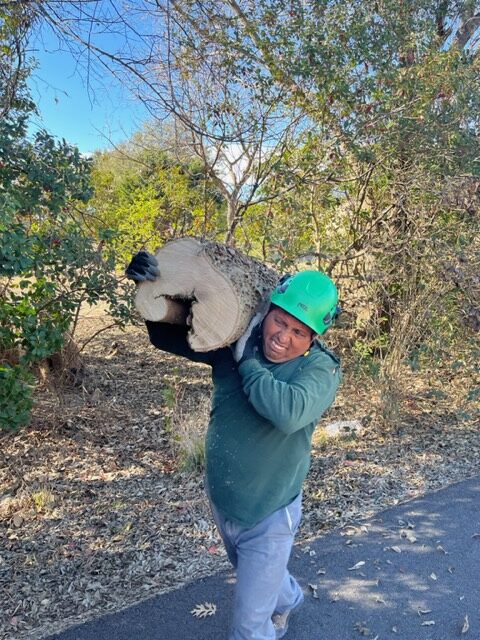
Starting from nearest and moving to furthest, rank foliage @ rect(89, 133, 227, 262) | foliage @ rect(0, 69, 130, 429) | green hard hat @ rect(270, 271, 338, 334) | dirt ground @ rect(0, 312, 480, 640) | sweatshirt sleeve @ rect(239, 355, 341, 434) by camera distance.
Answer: sweatshirt sleeve @ rect(239, 355, 341, 434) < green hard hat @ rect(270, 271, 338, 334) < dirt ground @ rect(0, 312, 480, 640) < foliage @ rect(0, 69, 130, 429) < foliage @ rect(89, 133, 227, 262)

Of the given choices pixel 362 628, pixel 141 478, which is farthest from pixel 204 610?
pixel 141 478

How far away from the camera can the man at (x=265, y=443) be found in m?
1.94

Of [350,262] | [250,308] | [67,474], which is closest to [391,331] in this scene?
[350,262]

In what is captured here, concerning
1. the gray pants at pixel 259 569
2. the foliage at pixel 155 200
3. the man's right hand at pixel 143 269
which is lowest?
the gray pants at pixel 259 569

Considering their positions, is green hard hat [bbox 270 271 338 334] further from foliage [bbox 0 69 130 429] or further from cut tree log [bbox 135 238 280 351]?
foliage [bbox 0 69 130 429]

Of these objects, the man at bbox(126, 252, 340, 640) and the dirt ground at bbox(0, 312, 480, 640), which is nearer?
the man at bbox(126, 252, 340, 640)

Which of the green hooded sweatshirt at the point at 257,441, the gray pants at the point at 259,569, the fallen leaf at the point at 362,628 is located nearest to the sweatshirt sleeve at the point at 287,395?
the green hooded sweatshirt at the point at 257,441

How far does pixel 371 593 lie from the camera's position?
3070 millimetres

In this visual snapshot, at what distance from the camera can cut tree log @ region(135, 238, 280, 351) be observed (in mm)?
2014

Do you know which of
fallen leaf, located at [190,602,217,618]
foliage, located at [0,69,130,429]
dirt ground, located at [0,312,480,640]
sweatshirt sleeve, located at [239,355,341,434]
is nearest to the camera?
sweatshirt sleeve, located at [239,355,341,434]

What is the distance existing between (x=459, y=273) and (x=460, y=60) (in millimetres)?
2124

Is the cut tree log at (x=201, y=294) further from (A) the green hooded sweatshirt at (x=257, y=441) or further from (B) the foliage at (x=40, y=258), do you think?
(B) the foliage at (x=40, y=258)

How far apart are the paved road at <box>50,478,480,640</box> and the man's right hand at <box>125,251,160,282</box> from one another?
1.86 metres

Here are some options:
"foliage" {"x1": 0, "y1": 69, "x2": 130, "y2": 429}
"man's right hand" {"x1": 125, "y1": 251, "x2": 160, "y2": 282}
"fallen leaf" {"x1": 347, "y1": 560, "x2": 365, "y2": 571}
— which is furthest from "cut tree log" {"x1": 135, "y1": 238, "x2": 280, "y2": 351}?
"fallen leaf" {"x1": 347, "y1": 560, "x2": 365, "y2": 571}
